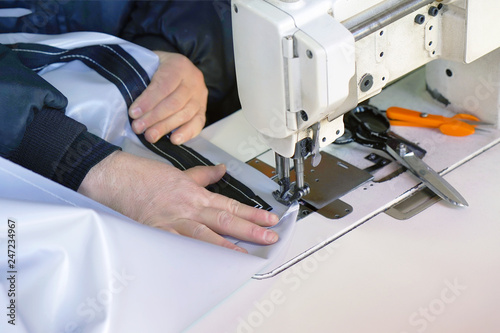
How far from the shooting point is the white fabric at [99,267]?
3.80 feet

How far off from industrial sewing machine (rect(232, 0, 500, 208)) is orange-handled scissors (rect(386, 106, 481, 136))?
14 cm

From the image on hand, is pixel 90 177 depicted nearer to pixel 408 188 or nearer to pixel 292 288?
pixel 292 288

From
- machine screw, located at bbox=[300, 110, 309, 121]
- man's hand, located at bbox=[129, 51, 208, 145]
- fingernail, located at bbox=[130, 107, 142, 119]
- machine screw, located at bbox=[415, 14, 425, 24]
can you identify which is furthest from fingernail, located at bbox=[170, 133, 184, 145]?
machine screw, located at bbox=[415, 14, 425, 24]

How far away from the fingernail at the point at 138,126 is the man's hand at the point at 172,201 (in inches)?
7.8

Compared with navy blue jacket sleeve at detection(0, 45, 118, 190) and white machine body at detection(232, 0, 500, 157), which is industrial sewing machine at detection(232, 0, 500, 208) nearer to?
white machine body at detection(232, 0, 500, 157)

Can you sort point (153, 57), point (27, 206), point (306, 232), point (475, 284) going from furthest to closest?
1. point (153, 57)
2. point (306, 232)
3. point (475, 284)
4. point (27, 206)

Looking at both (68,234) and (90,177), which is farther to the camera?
(90,177)

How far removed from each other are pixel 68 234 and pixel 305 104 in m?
0.47

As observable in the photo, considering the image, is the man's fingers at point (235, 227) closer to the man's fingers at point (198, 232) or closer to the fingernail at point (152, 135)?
the man's fingers at point (198, 232)

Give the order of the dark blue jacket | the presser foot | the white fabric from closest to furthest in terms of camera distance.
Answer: the white fabric
the presser foot
the dark blue jacket

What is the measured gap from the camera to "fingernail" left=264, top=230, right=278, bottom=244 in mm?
1379

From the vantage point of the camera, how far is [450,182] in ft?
5.08

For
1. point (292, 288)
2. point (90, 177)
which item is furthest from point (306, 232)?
point (90, 177)

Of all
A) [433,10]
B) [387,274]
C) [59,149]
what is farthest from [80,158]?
[433,10]
